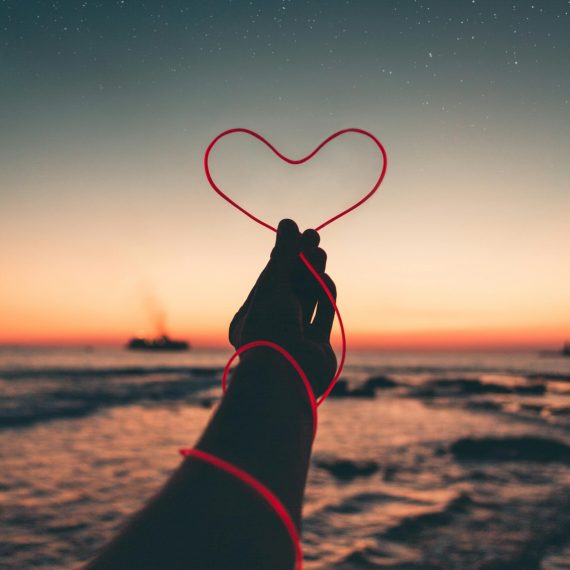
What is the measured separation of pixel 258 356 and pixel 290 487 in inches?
22.0

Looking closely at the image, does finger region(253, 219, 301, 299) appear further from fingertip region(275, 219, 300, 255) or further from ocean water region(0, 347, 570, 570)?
ocean water region(0, 347, 570, 570)

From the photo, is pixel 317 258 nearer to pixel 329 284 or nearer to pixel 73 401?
pixel 329 284

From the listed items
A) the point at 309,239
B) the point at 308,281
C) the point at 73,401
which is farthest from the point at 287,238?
the point at 73,401

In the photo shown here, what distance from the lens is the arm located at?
1.37m

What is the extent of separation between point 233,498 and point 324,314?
4.52 feet

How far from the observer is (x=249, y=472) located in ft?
5.06

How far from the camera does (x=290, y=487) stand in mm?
1623

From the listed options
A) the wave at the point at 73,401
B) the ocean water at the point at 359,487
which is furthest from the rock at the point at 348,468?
the wave at the point at 73,401

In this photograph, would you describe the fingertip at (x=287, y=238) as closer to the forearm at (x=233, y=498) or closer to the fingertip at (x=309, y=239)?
the fingertip at (x=309, y=239)

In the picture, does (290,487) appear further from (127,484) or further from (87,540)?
(127,484)

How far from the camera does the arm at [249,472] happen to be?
4.48 feet

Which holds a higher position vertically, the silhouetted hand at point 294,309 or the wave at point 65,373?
the silhouetted hand at point 294,309

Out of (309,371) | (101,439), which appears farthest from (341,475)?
(309,371)

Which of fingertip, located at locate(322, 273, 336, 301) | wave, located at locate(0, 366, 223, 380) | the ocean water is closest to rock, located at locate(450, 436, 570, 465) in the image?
the ocean water
